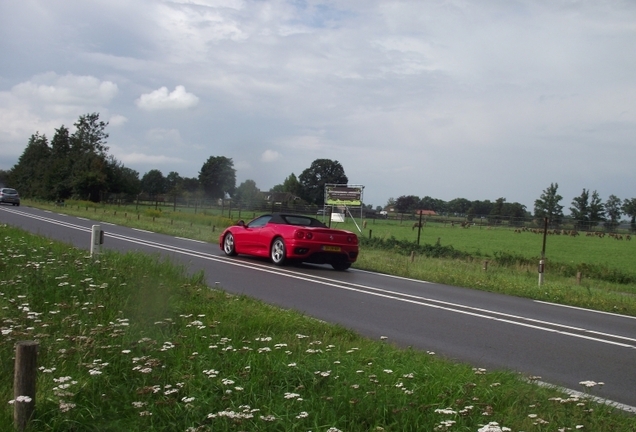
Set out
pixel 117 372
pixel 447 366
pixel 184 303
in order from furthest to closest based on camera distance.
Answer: pixel 184 303, pixel 447 366, pixel 117 372

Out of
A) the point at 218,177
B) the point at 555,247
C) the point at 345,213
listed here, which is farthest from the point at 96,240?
the point at 218,177

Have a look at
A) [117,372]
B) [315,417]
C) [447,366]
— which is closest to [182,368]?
[117,372]

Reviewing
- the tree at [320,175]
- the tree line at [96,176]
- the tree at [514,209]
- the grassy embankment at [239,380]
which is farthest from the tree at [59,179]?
the grassy embankment at [239,380]

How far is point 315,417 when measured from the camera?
4324mm

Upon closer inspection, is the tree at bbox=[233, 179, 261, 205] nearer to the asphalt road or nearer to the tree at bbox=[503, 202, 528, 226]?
the tree at bbox=[503, 202, 528, 226]

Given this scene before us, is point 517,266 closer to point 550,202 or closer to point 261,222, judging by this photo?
point 261,222

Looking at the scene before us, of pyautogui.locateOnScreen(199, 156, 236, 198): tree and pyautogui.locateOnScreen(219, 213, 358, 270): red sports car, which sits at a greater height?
pyautogui.locateOnScreen(199, 156, 236, 198): tree

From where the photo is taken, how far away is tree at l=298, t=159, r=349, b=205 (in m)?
78.7

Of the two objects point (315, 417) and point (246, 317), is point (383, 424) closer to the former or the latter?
point (315, 417)

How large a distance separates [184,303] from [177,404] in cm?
400

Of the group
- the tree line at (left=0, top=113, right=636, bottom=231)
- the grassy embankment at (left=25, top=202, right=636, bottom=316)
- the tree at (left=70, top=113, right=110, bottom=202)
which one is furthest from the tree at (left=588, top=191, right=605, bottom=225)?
the tree at (left=70, top=113, right=110, bottom=202)

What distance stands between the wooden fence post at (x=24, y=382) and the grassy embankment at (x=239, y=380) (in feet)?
0.31

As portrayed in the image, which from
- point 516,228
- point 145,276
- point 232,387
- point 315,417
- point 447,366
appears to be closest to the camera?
point 315,417

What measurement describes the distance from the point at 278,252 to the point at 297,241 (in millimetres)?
782
